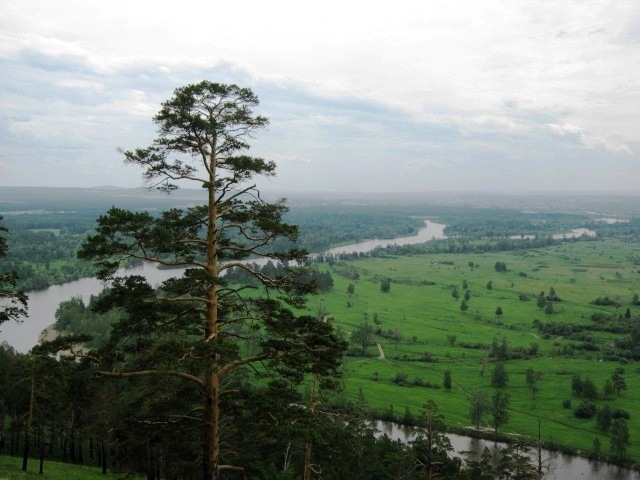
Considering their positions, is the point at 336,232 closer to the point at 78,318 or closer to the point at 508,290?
the point at 508,290

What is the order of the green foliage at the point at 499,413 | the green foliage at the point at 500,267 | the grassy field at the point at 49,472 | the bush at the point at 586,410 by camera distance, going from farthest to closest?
the green foliage at the point at 500,267
the bush at the point at 586,410
the green foliage at the point at 499,413
the grassy field at the point at 49,472

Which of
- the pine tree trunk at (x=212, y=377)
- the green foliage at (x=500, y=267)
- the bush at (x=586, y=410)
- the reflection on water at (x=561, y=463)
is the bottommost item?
the reflection on water at (x=561, y=463)

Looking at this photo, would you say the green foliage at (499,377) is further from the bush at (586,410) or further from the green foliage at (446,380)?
the bush at (586,410)

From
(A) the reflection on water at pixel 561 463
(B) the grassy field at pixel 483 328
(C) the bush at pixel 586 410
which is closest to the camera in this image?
(A) the reflection on water at pixel 561 463

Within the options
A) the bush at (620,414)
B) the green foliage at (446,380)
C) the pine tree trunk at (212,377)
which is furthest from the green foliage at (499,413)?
the pine tree trunk at (212,377)

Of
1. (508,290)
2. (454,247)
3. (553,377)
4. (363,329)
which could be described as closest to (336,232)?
(454,247)

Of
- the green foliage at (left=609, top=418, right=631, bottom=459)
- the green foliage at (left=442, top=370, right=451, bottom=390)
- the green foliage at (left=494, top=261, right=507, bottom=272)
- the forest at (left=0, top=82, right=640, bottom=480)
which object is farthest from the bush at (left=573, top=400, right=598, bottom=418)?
the green foliage at (left=494, top=261, right=507, bottom=272)

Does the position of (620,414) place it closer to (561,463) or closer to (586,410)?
(586,410)

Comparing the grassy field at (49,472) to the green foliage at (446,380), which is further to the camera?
the green foliage at (446,380)

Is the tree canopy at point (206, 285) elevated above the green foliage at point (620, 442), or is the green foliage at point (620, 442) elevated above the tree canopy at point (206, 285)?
the tree canopy at point (206, 285)
